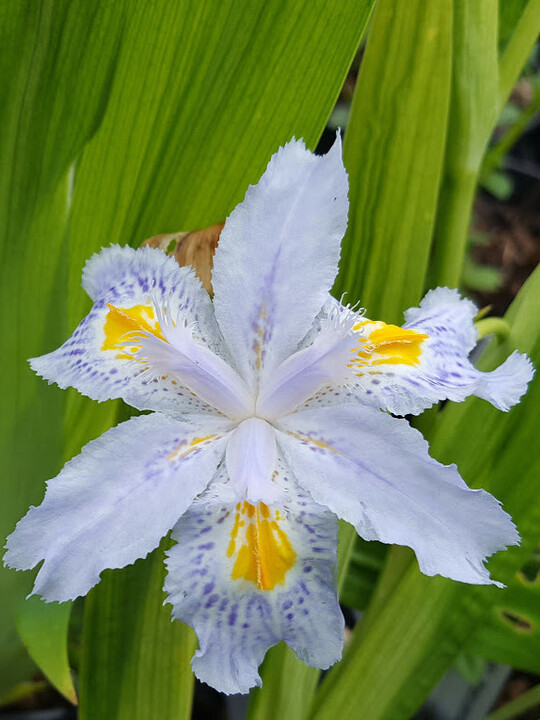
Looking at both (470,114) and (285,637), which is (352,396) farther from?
(470,114)

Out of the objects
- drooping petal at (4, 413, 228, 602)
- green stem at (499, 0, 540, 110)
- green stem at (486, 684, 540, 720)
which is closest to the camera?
drooping petal at (4, 413, 228, 602)

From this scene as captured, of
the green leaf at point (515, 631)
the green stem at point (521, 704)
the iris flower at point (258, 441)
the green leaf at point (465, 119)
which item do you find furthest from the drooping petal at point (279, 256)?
the green stem at point (521, 704)

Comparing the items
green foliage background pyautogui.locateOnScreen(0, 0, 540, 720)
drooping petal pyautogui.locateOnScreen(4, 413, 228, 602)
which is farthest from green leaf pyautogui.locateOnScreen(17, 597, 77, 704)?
→ drooping petal pyautogui.locateOnScreen(4, 413, 228, 602)

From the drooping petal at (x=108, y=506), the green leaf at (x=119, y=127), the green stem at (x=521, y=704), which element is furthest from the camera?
the green stem at (x=521, y=704)

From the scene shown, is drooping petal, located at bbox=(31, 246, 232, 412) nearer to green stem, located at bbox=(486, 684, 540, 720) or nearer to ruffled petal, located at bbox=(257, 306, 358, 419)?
ruffled petal, located at bbox=(257, 306, 358, 419)

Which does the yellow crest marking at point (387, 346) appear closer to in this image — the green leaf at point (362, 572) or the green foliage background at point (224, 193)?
the green foliage background at point (224, 193)
